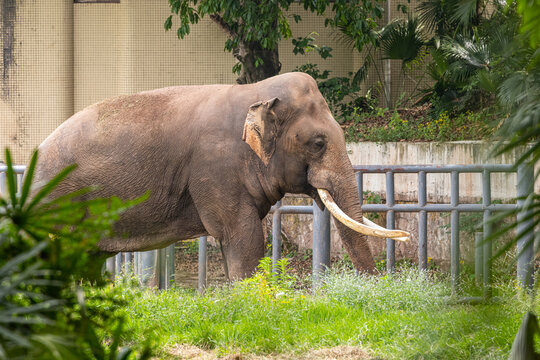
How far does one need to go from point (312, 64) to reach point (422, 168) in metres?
9.32

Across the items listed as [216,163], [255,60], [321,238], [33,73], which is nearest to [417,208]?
[321,238]

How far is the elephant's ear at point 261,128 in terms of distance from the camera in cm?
490

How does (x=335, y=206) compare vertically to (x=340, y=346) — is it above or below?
above

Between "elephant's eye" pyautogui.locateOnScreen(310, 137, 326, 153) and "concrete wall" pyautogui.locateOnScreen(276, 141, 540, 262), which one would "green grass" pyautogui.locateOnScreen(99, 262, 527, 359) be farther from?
"concrete wall" pyautogui.locateOnScreen(276, 141, 540, 262)

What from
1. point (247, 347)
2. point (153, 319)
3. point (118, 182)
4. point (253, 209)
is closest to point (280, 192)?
point (253, 209)

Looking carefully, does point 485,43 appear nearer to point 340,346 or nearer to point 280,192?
point 340,346

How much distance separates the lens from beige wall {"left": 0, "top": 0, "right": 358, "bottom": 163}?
599 inches

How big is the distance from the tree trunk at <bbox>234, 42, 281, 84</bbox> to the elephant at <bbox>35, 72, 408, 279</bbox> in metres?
7.28

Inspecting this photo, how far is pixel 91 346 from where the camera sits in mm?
884

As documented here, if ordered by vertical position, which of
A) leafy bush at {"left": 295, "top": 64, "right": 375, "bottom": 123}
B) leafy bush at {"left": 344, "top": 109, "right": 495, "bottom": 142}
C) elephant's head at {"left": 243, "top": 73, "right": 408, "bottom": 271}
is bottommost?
elephant's head at {"left": 243, "top": 73, "right": 408, "bottom": 271}

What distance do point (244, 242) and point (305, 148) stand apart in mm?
741

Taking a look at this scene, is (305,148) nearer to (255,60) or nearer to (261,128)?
(261,128)

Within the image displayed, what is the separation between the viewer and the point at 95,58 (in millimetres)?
15602

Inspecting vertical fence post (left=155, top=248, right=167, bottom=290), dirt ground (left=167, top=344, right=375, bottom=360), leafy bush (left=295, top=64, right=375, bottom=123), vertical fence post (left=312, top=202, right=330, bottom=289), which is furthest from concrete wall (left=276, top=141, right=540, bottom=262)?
dirt ground (left=167, top=344, right=375, bottom=360)
